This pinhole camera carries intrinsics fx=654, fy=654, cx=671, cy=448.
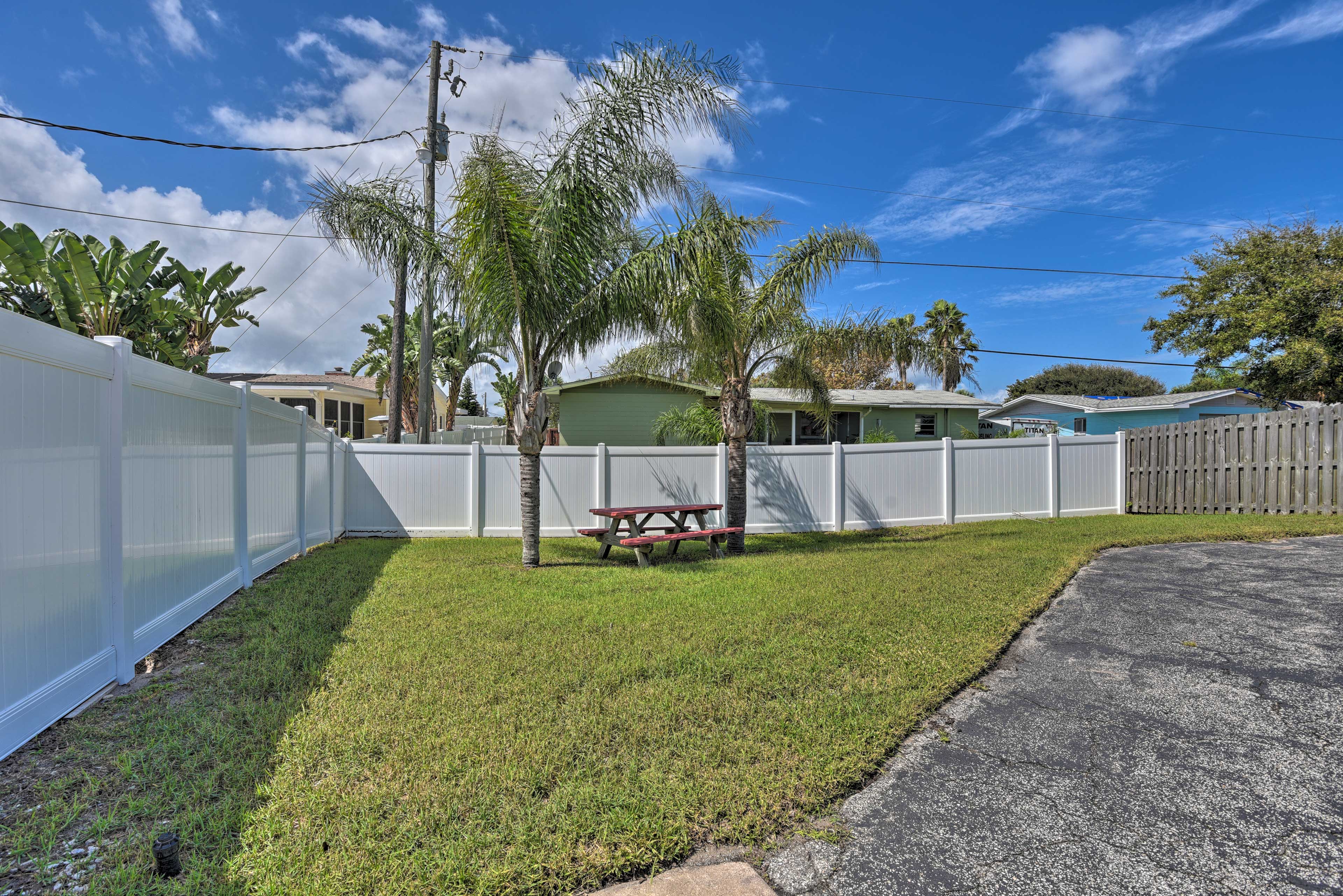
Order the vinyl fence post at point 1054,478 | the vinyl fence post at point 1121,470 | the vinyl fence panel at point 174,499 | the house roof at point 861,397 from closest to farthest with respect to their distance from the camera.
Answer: the vinyl fence panel at point 174,499 < the vinyl fence post at point 1054,478 < the vinyl fence post at point 1121,470 < the house roof at point 861,397

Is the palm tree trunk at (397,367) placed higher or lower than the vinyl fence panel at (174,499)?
higher

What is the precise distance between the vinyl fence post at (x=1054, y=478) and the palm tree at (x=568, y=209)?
8968 millimetres

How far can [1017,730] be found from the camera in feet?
11.1

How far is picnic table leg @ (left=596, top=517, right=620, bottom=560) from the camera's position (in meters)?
8.84

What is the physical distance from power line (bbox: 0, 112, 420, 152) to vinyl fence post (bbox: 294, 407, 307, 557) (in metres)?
6.93

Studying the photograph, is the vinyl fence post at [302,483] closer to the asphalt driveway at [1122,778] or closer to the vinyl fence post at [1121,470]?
the asphalt driveway at [1122,778]

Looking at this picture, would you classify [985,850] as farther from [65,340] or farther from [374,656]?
[65,340]

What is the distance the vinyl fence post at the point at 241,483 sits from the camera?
6016 millimetres

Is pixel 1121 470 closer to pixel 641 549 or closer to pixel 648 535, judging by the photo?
pixel 648 535

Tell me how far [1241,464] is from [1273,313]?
12863 mm

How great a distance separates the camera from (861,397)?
2242cm

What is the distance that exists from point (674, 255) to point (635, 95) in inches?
74.0

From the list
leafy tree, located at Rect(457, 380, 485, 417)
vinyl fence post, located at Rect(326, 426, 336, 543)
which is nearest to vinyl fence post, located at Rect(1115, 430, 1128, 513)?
vinyl fence post, located at Rect(326, 426, 336, 543)

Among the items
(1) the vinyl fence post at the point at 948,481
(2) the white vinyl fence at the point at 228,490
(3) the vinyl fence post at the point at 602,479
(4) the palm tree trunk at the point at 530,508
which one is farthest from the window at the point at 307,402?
(1) the vinyl fence post at the point at 948,481
